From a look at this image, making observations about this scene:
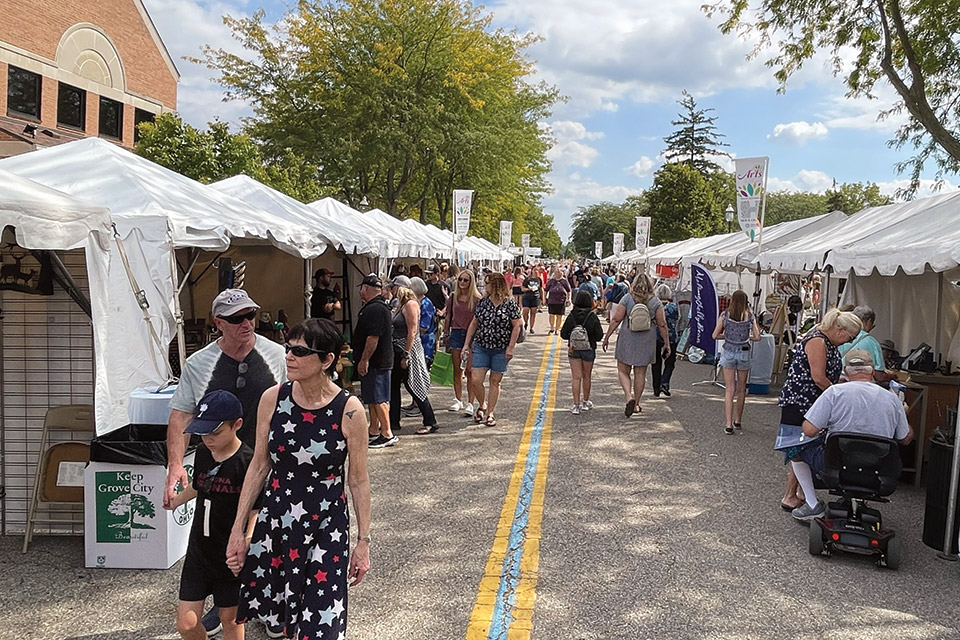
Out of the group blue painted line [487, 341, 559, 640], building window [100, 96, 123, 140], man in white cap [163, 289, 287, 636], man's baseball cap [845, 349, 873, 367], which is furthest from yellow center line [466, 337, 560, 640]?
building window [100, 96, 123, 140]

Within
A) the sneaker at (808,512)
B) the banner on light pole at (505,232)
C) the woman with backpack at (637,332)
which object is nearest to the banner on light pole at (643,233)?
the banner on light pole at (505,232)

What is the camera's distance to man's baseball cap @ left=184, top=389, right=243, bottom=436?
9.92ft

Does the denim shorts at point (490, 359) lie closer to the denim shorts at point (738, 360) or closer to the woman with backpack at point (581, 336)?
the woman with backpack at point (581, 336)

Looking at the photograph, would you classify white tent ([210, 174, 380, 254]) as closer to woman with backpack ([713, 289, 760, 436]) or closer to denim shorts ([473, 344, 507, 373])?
denim shorts ([473, 344, 507, 373])

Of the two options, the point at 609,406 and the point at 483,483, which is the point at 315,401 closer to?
the point at 483,483

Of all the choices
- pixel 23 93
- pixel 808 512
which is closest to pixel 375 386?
pixel 808 512

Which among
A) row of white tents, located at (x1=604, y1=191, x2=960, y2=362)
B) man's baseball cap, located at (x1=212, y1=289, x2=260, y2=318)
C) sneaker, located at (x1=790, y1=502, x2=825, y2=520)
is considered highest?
row of white tents, located at (x1=604, y1=191, x2=960, y2=362)

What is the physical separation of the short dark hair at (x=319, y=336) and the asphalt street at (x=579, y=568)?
5.56 ft

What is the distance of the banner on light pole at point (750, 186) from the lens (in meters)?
12.1

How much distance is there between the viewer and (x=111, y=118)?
1200 inches

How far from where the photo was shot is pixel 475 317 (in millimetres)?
8648

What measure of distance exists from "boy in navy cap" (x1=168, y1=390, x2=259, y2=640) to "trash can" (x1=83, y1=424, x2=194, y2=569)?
157cm

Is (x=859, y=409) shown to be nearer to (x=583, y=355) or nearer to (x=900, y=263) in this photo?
(x=900, y=263)

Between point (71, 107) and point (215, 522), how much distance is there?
99.3 feet
